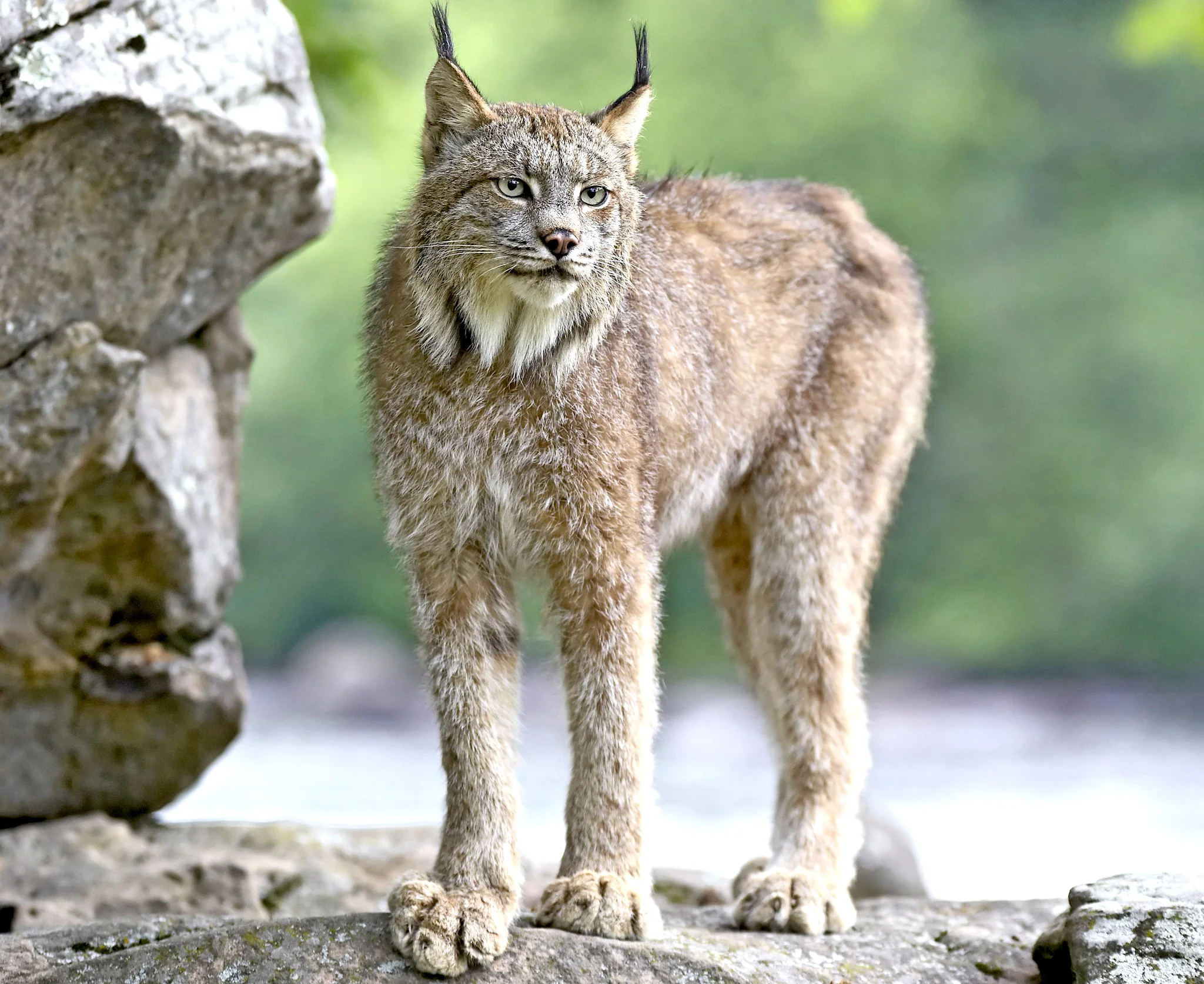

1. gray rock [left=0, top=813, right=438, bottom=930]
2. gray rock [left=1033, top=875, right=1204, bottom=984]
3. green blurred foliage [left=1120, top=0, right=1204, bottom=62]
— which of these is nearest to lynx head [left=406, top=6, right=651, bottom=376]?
gray rock [left=1033, top=875, right=1204, bottom=984]

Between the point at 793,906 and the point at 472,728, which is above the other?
the point at 472,728

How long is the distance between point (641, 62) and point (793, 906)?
7.72ft

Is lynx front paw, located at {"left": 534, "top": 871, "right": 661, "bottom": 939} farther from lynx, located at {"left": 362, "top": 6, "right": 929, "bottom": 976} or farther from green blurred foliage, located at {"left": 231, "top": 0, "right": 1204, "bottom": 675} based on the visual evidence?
green blurred foliage, located at {"left": 231, "top": 0, "right": 1204, "bottom": 675}

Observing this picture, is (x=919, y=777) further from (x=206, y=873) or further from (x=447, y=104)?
(x=447, y=104)

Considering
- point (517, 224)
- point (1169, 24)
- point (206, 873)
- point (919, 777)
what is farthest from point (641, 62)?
point (919, 777)

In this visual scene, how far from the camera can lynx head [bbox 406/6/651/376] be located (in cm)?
368

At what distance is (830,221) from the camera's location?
5.09 metres

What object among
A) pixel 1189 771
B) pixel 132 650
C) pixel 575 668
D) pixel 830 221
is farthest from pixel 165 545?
pixel 1189 771

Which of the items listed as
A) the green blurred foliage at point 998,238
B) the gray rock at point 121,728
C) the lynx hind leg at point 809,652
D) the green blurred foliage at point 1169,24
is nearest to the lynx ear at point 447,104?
the lynx hind leg at point 809,652

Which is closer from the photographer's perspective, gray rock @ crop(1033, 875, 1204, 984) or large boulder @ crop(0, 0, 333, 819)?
gray rock @ crop(1033, 875, 1204, 984)

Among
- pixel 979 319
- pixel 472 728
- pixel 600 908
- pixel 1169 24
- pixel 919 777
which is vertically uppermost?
pixel 979 319

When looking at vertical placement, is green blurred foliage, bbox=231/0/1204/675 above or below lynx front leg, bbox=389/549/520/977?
above

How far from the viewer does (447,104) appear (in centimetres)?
391

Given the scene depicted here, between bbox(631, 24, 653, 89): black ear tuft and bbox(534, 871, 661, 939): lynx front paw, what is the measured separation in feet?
6.74
